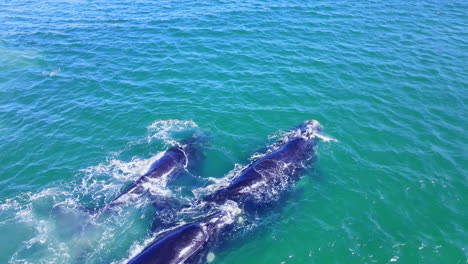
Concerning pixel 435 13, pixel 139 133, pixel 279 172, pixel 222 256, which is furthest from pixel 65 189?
pixel 435 13

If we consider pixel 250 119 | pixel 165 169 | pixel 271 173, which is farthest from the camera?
pixel 250 119

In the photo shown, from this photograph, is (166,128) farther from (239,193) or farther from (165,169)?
(239,193)

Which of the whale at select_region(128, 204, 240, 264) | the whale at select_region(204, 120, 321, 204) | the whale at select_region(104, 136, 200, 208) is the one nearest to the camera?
the whale at select_region(128, 204, 240, 264)

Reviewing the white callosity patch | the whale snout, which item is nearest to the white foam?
the white callosity patch

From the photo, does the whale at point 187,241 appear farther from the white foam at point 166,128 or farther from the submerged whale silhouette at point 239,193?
the white foam at point 166,128

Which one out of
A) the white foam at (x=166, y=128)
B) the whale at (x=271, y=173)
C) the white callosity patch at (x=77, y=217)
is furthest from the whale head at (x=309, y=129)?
the white callosity patch at (x=77, y=217)

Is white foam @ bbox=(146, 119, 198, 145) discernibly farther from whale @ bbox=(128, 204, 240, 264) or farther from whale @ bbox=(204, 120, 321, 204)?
whale @ bbox=(128, 204, 240, 264)

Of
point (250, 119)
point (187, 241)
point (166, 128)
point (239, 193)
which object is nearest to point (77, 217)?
point (187, 241)
